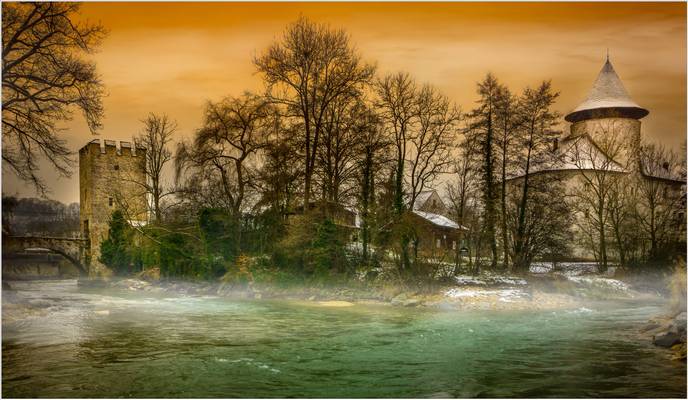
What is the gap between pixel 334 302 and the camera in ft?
56.1

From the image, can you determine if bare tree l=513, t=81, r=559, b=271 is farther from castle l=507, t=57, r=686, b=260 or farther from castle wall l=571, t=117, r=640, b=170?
castle wall l=571, t=117, r=640, b=170

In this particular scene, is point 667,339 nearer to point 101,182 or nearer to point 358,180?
point 358,180

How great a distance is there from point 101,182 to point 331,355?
25363 millimetres

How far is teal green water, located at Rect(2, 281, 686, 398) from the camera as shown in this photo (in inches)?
250

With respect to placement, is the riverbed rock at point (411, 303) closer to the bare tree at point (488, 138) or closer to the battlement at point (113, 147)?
the bare tree at point (488, 138)

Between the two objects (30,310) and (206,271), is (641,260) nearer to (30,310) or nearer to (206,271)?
(206,271)

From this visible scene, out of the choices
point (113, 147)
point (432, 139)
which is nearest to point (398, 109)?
point (432, 139)

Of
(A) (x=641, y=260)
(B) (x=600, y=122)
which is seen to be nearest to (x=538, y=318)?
(A) (x=641, y=260)

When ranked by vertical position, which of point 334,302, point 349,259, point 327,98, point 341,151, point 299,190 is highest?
point 327,98

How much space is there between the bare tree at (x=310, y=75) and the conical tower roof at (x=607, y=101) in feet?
47.5

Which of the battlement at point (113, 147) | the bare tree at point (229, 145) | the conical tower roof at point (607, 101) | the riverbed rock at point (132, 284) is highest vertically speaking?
the conical tower roof at point (607, 101)

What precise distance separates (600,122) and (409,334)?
77.9 ft

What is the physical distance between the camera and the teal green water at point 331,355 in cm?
636

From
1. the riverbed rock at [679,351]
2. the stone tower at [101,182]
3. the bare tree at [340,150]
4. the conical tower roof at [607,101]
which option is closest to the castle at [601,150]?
the conical tower roof at [607,101]
